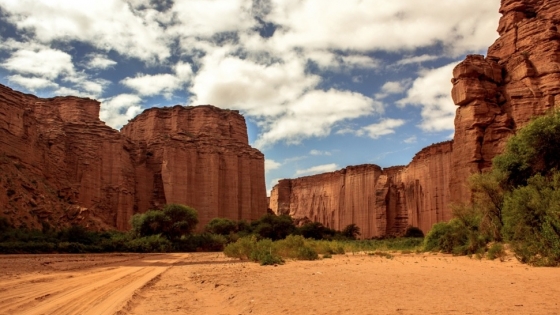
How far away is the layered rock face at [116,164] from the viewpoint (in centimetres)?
4631

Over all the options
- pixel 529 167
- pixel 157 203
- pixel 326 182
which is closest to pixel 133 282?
pixel 529 167

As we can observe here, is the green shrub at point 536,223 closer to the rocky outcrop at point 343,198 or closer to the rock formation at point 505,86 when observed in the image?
the rock formation at point 505,86

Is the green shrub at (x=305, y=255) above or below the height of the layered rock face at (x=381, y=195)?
below

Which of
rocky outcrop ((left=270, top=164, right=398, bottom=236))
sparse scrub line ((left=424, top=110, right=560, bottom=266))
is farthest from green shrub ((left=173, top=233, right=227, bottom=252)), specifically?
rocky outcrop ((left=270, top=164, right=398, bottom=236))

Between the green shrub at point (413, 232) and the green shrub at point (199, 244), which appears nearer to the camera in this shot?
the green shrub at point (199, 244)

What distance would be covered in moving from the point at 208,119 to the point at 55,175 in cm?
2884

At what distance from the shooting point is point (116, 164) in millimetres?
62188

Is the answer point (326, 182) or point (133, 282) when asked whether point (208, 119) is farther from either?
point (133, 282)

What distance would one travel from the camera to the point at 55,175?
53812mm

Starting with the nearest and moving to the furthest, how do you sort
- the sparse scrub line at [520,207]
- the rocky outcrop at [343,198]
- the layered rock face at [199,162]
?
the sparse scrub line at [520,207], the layered rock face at [199,162], the rocky outcrop at [343,198]

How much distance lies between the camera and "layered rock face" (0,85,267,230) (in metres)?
46.3

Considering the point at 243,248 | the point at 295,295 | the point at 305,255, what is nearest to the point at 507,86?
the point at 305,255

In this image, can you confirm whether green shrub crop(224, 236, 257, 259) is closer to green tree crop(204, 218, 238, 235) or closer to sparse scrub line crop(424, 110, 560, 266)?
sparse scrub line crop(424, 110, 560, 266)

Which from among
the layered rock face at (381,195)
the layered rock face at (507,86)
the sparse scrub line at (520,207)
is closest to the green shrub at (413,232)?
the layered rock face at (381,195)
